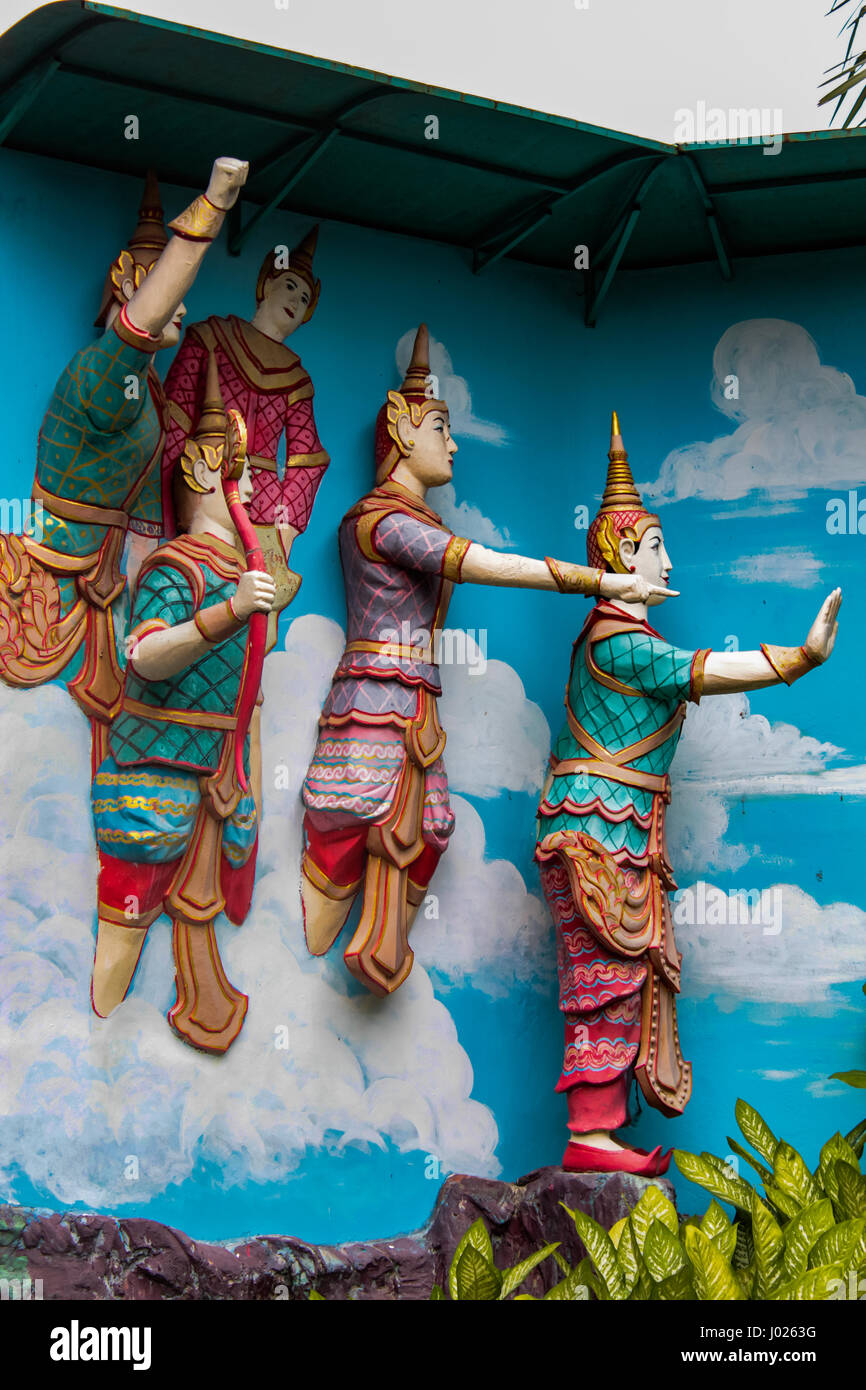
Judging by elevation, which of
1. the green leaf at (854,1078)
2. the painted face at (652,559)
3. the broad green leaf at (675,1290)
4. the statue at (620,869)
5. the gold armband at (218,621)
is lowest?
the broad green leaf at (675,1290)

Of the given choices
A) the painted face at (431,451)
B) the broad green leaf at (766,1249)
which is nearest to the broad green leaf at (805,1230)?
the broad green leaf at (766,1249)

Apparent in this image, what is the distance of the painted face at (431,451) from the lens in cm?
608

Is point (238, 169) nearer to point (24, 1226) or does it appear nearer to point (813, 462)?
point (813, 462)

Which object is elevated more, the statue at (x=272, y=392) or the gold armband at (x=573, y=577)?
the statue at (x=272, y=392)

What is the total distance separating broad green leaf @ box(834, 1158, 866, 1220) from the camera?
526 cm

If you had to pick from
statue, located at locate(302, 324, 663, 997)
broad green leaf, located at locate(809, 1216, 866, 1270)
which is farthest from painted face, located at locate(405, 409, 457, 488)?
broad green leaf, located at locate(809, 1216, 866, 1270)

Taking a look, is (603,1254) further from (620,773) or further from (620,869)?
(620,773)

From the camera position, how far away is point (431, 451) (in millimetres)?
6094

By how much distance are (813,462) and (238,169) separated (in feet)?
8.70

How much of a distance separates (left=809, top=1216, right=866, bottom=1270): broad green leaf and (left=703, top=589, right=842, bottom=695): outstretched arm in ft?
5.86

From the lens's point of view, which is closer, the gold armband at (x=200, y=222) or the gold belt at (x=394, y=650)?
the gold armband at (x=200, y=222)

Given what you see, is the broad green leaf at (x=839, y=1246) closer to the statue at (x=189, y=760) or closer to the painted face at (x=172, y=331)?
the statue at (x=189, y=760)

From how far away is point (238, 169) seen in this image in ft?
16.8

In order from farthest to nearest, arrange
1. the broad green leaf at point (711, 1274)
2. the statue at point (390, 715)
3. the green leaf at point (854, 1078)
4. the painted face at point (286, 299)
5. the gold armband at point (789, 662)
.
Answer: the painted face at point (286, 299)
the green leaf at point (854, 1078)
the statue at point (390, 715)
the gold armband at point (789, 662)
the broad green leaf at point (711, 1274)
